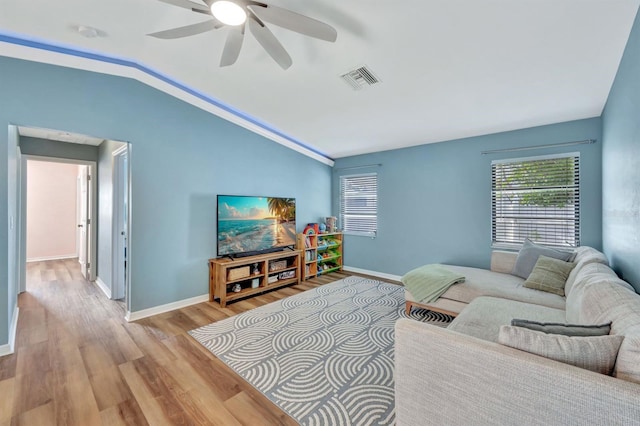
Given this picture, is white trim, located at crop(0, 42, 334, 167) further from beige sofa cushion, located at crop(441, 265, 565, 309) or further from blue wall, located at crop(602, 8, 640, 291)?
blue wall, located at crop(602, 8, 640, 291)

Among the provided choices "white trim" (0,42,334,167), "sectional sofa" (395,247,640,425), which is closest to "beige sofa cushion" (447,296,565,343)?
"sectional sofa" (395,247,640,425)

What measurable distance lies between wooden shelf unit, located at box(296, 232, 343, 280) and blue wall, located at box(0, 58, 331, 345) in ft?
3.97

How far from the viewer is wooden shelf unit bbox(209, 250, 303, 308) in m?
3.39

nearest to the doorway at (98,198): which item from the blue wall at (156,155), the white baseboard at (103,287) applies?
the white baseboard at (103,287)

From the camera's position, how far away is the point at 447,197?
13.1 ft

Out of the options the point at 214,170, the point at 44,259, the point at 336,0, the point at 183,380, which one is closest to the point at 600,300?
the point at 336,0

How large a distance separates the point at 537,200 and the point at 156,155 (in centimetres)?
482

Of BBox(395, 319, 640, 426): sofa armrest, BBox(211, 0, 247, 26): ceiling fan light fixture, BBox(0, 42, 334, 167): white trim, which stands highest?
BBox(0, 42, 334, 167): white trim

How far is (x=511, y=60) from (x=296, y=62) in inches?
72.8

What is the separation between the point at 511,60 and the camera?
2.14m

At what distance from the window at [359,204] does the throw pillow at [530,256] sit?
2.22 meters

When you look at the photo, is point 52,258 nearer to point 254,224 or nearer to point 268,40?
point 254,224

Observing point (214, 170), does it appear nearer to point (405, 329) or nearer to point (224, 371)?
point (224, 371)

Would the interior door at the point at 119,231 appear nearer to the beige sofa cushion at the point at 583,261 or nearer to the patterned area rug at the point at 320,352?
the patterned area rug at the point at 320,352
